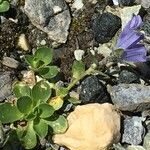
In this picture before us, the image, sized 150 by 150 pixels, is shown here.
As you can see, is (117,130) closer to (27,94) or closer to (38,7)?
(27,94)

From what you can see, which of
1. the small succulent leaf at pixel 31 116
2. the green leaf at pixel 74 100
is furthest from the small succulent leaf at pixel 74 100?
the small succulent leaf at pixel 31 116

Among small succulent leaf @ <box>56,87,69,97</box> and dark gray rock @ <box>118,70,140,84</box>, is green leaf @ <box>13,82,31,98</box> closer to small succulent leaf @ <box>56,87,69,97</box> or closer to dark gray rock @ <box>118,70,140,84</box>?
small succulent leaf @ <box>56,87,69,97</box>

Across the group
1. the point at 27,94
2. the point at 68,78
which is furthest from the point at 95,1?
the point at 27,94

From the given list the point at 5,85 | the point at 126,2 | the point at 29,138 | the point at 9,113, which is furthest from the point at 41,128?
the point at 126,2

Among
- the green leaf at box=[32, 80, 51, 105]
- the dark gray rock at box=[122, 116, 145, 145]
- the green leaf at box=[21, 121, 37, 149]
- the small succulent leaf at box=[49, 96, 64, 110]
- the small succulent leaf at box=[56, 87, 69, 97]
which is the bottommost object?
the dark gray rock at box=[122, 116, 145, 145]

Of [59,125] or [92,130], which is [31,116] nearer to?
[59,125]

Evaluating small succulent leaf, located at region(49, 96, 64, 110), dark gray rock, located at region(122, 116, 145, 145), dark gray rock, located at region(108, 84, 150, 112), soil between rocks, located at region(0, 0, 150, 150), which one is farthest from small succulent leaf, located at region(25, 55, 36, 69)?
dark gray rock, located at region(122, 116, 145, 145)
